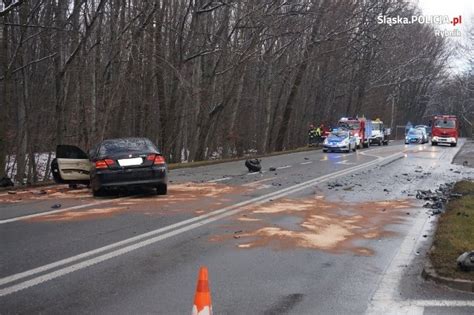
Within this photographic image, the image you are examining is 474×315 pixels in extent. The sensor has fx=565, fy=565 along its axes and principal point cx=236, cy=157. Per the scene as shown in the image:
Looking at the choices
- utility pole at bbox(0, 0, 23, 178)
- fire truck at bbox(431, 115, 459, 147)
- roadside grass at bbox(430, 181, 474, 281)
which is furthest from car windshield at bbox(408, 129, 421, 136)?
roadside grass at bbox(430, 181, 474, 281)

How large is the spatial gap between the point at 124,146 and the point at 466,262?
28.5 feet

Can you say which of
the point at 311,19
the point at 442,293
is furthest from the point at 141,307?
the point at 311,19

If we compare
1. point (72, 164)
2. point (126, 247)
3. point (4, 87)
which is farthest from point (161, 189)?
point (4, 87)

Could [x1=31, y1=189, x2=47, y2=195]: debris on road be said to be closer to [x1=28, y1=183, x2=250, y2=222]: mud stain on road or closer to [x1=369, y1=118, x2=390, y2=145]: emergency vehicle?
[x1=28, y1=183, x2=250, y2=222]: mud stain on road

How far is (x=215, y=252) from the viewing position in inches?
296

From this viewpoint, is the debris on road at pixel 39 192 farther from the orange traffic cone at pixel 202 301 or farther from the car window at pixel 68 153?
the orange traffic cone at pixel 202 301

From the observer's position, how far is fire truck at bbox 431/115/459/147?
50.6 m

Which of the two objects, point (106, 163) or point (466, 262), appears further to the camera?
point (106, 163)

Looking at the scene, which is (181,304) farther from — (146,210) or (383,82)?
(383,82)

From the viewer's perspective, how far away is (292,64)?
40.2 metres

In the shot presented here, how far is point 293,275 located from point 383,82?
5811cm

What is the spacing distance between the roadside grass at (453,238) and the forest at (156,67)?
1144 centimetres

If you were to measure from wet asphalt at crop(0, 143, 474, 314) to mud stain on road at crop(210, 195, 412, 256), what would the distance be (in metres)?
0.02

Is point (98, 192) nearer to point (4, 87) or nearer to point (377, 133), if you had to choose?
point (4, 87)
